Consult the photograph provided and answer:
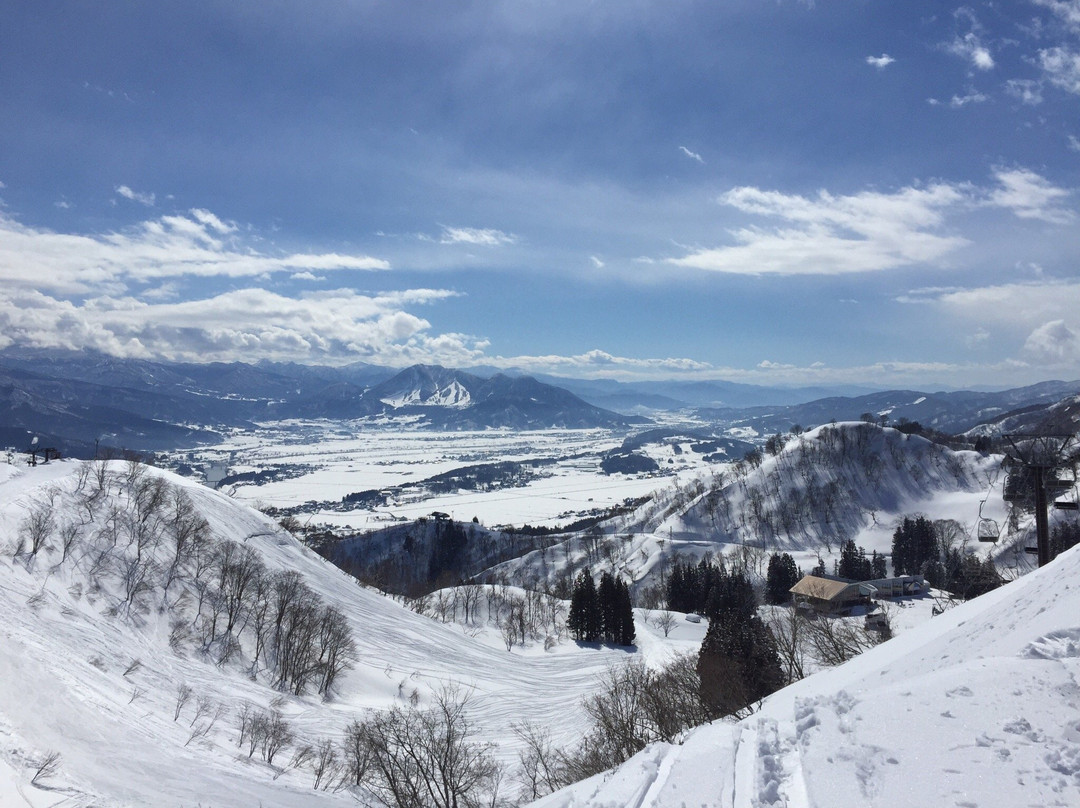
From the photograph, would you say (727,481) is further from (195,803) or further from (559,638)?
(195,803)

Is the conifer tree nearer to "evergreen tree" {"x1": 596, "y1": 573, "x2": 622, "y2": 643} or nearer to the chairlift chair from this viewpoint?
the chairlift chair

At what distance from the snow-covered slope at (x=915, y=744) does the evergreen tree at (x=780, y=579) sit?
7885cm

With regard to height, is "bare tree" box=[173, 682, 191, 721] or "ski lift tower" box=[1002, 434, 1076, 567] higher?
"ski lift tower" box=[1002, 434, 1076, 567]

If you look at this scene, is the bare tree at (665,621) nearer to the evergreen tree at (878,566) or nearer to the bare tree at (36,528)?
the evergreen tree at (878,566)

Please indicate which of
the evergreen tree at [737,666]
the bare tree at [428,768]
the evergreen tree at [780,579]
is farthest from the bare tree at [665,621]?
the bare tree at [428,768]

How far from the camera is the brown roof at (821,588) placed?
6281 cm

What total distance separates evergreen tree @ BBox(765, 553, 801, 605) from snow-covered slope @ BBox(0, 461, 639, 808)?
124 feet

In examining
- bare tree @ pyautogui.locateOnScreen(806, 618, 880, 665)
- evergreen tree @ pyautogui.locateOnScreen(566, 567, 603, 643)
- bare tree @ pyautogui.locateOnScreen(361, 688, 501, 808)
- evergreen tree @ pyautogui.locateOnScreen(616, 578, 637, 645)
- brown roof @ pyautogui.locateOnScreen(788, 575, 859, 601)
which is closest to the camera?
bare tree @ pyautogui.locateOnScreen(361, 688, 501, 808)

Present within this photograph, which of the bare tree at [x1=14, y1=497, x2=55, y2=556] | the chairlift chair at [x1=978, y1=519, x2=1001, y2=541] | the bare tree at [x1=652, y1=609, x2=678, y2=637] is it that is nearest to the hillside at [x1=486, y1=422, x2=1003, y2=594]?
the bare tree at [x1=652, y1=609, x2=678, y2=637]

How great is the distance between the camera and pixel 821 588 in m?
65.1

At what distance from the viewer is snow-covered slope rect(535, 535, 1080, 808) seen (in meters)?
6.55

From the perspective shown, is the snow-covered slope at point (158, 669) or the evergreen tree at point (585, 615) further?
the evergreen tree at point (585, 615)

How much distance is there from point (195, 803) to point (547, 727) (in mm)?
23462

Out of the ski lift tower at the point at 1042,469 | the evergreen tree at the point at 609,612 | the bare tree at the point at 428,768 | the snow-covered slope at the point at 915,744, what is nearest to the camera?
the snow-covered slope at the point at 915,744
